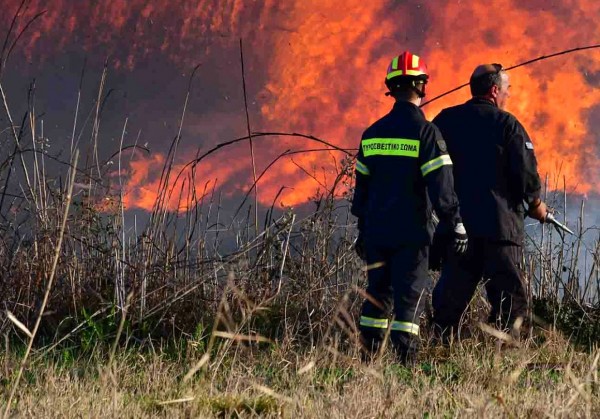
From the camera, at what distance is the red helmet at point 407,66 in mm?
5992

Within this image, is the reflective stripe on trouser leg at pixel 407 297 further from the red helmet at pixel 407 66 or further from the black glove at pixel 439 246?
the red helmet at pixel 407 66

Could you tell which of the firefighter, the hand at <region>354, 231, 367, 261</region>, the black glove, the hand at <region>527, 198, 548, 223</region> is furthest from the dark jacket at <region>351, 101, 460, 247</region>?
the hand at <region>527, 198, 548, 223</region>

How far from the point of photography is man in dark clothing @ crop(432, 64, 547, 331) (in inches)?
255

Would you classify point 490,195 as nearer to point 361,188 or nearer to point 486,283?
point 486,283

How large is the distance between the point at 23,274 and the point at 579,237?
4.29 m

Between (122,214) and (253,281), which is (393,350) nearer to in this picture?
(253,281)

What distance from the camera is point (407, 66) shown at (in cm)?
599

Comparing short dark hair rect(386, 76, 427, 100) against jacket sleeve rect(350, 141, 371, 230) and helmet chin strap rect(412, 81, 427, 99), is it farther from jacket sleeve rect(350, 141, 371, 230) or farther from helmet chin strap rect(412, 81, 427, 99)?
jacket sleeve rect(350, 141, 371, 230)

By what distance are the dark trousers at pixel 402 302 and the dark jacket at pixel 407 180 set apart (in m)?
0.10

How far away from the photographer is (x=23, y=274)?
6.64 metres

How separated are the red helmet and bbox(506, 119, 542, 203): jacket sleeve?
2.84 ft

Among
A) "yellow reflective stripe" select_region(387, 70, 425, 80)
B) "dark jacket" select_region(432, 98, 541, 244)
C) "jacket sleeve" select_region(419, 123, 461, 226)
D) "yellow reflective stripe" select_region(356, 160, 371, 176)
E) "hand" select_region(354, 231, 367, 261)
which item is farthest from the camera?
"dark jacket" select_region(432, 98, 541, 244)

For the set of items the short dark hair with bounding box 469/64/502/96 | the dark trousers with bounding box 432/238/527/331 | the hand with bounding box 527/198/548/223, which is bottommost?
the dark trousers with bounding box 432/238/527/331

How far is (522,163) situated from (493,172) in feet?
0.67
